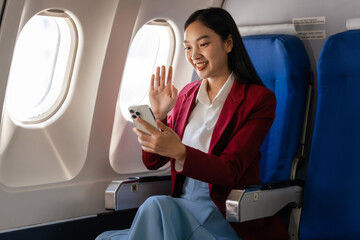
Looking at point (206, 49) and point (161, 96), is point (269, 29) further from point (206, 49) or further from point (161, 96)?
point (161, 96)

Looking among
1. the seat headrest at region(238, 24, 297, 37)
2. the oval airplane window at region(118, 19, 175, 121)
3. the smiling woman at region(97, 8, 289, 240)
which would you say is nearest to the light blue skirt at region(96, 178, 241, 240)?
the smiling woman at region(97, 8, 289, 240)

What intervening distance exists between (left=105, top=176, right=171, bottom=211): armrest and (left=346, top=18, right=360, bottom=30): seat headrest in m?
1.31

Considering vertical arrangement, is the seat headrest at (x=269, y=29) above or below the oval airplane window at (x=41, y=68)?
above

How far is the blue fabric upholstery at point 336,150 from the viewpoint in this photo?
258 cm

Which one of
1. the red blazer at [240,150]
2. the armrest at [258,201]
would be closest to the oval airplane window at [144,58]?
the red blazer at [240,150]

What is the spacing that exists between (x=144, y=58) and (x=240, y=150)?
169 centimetres

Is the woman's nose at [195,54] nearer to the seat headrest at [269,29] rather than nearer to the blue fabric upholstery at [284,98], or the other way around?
the blue fabric upholstery at [284,98]

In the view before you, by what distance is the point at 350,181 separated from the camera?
2.58 m

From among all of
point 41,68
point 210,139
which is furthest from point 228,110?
point 41,68

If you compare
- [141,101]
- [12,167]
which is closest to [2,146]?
[12,167]

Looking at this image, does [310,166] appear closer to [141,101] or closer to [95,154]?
[95,154]

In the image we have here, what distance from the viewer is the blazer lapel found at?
2.49 m

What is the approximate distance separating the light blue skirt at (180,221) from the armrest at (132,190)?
0.80ft

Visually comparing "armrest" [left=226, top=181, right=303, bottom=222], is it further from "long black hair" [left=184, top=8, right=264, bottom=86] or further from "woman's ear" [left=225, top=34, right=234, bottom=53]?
"woman's ear" [left=225, top=34, right=234, bottom=53]
